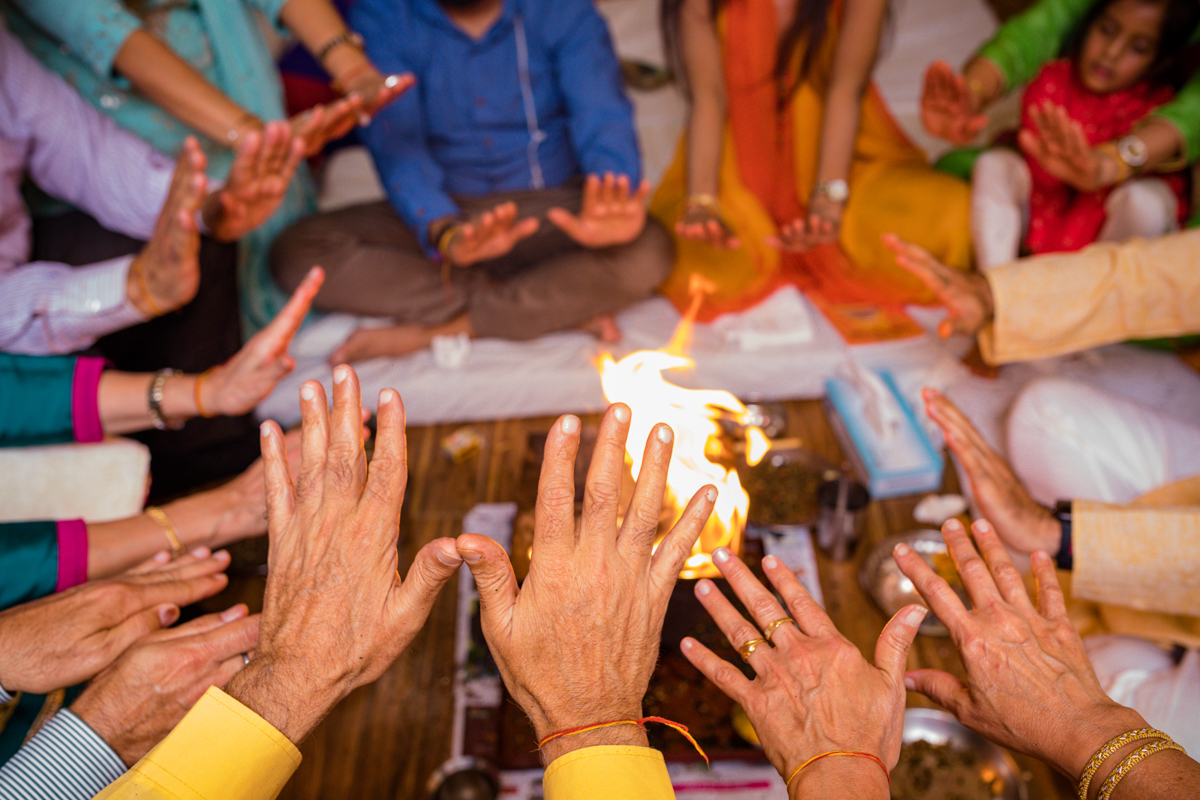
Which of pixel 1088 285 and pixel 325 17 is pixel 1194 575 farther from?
pixel 325 17

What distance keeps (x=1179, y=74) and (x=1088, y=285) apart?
139cm

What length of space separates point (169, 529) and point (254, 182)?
144 centimetres

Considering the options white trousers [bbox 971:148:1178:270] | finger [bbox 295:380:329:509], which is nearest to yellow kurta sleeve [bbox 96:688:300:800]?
finger [bbox 295:380:329:509]

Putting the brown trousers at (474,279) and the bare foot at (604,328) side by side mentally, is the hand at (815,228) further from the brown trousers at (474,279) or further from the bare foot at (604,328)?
the bare foot at (604,328)

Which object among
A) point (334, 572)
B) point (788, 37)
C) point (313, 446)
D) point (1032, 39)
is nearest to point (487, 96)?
point (788, 37)

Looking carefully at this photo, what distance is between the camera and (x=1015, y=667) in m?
1.36

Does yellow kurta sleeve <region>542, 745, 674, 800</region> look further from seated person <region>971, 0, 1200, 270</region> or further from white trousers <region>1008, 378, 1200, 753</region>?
seated person <region>971, 0, 1200, 270</region>

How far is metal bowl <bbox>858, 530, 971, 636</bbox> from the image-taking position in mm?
2383

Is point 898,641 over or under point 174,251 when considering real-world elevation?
under

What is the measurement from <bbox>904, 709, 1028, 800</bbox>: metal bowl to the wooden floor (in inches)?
8.2

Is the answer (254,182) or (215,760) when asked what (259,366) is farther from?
(215,760)

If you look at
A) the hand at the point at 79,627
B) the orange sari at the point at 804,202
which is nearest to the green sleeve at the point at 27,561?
the hand at the point at 79,627

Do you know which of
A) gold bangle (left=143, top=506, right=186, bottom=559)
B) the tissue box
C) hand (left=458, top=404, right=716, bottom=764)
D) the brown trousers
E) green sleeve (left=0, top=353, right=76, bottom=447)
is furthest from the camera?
the brown trousers

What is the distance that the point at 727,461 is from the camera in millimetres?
2414
